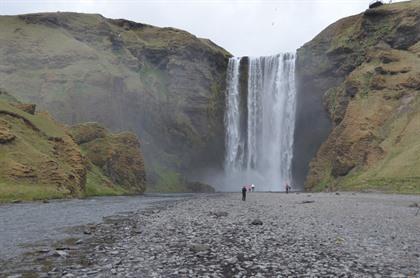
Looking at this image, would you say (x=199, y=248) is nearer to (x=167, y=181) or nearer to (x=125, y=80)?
(x=167, y=181)

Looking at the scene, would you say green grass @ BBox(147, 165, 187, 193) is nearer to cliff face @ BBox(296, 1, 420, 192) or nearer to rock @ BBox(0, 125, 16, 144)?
cliff face @ BBox(296, 1, 420, 192)

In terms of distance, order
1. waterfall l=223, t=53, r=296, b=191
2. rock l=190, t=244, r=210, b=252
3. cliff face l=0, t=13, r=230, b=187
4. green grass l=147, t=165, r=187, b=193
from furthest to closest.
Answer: cliff face l=0, t=13, r=230, b=187 < waterfall l=223, t=53, r=296, b=191 < green grass l=147, t=165, r=187, b=193 < rock l=190, t=244, r=210, b=252

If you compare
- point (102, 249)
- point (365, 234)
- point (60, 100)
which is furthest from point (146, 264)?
point (60, 100)

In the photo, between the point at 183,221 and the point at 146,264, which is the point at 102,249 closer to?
the point at 146,264

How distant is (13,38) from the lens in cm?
12469

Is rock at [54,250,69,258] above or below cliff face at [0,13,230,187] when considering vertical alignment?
below

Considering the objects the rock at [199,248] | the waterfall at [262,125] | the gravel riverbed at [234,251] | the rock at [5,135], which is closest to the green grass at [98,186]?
the rock at [5,135]

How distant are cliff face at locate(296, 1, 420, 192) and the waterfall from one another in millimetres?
4011

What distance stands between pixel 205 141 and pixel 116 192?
4925 cm

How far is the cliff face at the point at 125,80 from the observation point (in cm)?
10950

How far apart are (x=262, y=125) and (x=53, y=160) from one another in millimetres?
66519

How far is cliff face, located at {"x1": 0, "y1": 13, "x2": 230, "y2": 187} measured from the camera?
10950 centimetres

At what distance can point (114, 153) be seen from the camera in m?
83.3

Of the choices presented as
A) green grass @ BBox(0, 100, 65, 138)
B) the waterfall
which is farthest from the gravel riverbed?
the waterfall
